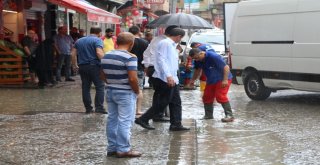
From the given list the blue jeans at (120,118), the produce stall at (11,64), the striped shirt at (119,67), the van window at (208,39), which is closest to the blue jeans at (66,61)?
the produce stall at (11,64)

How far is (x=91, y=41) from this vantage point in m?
10.0

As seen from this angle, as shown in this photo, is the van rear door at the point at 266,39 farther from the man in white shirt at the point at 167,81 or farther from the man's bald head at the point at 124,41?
the man's bald head at the point at 124,41

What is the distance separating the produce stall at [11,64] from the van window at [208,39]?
8163mm

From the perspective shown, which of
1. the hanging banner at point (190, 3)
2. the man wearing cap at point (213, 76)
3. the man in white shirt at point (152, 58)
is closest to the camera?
the man in white shirt at point (152, 58)

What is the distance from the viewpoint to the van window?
837 inches

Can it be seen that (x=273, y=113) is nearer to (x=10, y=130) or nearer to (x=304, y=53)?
(x=304, y=53)

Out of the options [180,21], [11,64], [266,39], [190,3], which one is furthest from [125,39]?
[190,3]

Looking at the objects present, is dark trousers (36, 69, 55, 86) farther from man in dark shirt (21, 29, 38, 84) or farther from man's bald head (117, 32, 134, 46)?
man's bald head (117, 32, 134, 46)

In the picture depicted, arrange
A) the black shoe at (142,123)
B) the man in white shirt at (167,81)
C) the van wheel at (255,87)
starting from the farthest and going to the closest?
the van wheel at (255,87)
the black shoe at (142,123)
the man in white shirt at (167,81)

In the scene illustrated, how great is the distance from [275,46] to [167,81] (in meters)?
4.69

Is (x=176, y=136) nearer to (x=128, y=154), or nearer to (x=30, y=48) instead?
(x=128, y=154)

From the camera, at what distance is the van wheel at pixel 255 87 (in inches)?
500

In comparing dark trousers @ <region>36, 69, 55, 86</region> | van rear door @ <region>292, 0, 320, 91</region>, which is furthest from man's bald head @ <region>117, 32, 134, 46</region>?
dark trousers @ <region>36, 69, 55, 86</region>

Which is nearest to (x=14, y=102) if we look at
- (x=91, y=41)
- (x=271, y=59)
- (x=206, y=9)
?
(x=91, y=41)
